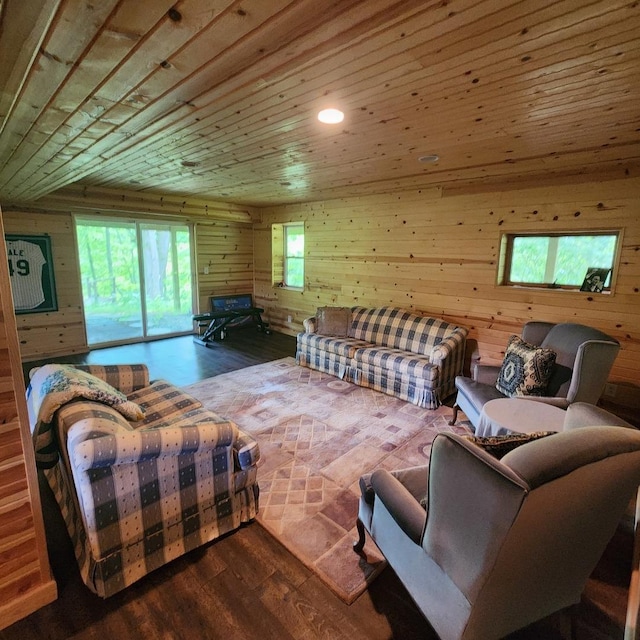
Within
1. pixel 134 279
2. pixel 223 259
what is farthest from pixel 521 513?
pixel 223 259

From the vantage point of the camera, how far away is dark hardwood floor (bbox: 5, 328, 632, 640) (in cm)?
147

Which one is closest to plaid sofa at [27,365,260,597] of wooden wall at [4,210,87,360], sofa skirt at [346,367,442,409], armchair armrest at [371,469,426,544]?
armchair armrest at [371,469,426,544]

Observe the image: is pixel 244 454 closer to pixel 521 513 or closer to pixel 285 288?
pixel 521 513

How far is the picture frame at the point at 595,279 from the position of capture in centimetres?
331

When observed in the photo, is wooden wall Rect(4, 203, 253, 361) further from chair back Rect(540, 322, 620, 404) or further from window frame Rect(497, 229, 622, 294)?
chair back Rect(540, 322, 620, 404)

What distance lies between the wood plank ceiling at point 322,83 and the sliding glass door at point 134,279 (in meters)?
2.41

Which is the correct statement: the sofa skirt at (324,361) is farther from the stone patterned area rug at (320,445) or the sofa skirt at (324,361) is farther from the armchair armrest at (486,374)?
the armchair armrest at (486,374)

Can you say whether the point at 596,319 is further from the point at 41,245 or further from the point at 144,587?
the point at 41,245

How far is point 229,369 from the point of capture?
4.75 metres

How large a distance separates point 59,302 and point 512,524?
6.21m

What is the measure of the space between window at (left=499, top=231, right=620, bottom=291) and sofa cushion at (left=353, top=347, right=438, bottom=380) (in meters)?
1.35

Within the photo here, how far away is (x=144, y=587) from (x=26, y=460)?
84 centimetres

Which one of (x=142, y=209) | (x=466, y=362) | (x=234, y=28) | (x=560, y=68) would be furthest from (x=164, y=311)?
(x=560, y=68)

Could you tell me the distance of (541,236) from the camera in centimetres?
368
